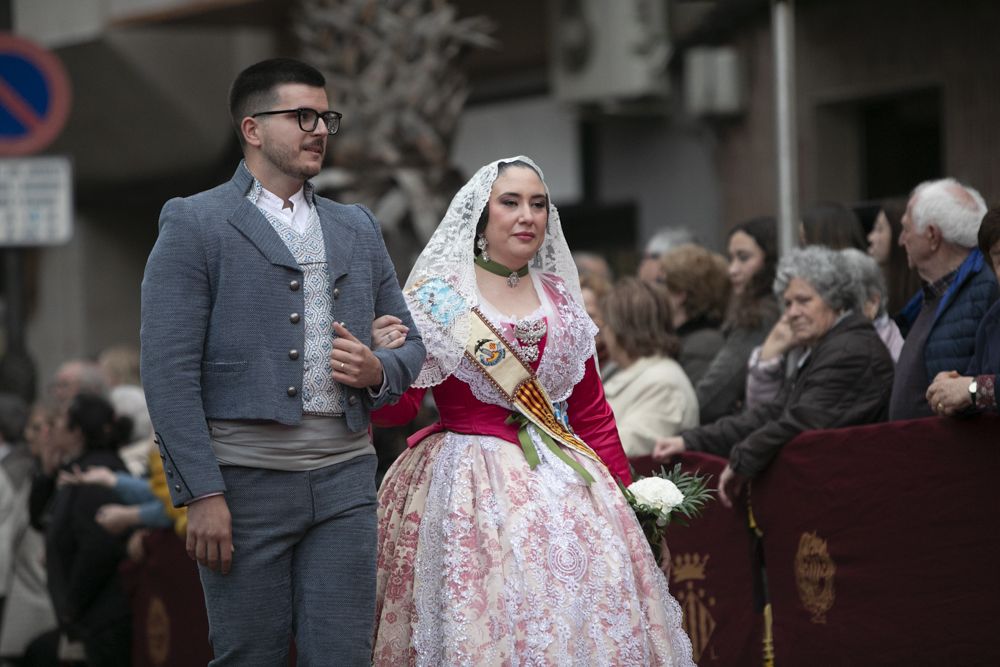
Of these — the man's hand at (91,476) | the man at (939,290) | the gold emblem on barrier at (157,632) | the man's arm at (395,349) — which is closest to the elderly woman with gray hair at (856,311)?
the man at (939,290)

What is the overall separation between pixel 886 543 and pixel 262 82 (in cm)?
306

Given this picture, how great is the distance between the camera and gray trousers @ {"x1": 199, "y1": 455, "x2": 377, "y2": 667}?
4.92 metres

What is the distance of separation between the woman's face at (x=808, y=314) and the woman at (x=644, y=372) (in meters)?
0.80

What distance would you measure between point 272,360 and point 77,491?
4870mm

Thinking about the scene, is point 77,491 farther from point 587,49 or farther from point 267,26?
point 267,26

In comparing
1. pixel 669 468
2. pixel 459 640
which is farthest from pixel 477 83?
pixel 459 640

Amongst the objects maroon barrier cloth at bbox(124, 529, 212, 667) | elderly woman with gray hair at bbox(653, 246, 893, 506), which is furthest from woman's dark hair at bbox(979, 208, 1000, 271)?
maroon barrier cloth at bbox(124, 529, 212, 667)

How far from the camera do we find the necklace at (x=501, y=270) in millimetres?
6059

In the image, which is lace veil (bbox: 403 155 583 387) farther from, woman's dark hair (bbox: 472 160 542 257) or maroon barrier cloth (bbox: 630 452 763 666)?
maroon barrier cloth (bbox: 630 452 763 666)

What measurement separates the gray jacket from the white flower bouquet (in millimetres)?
1296

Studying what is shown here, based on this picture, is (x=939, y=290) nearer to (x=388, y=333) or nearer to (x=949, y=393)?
(x=949, y=393)

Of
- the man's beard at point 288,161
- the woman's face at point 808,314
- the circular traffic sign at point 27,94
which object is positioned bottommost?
the woman's face at point 808,314

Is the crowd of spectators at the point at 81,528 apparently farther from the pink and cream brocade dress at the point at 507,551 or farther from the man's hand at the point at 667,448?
the pink and cream brocade dress at the point at 507,551

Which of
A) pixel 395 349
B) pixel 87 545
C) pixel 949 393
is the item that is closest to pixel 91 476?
pixel 87 545
